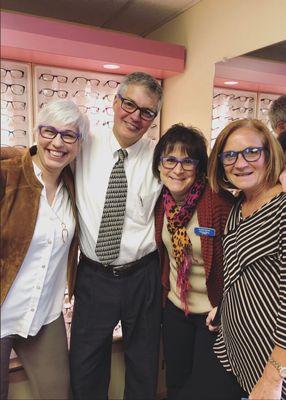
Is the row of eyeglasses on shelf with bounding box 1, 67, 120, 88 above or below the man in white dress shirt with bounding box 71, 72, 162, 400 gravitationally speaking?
above

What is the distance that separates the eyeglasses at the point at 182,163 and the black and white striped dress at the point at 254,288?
26 cm

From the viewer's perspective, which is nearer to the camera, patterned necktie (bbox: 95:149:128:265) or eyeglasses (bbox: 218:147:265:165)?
eyeglasses (bbox: 218:147:265:165)

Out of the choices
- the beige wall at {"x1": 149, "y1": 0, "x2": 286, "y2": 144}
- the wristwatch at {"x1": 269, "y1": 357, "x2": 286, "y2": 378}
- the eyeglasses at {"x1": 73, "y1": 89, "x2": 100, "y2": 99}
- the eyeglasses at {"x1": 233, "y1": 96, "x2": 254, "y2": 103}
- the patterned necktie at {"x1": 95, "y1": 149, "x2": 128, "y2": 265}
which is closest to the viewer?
the wristwatch at {"x1": 269, "y1": 357, "x2": 286, "y2": 378}

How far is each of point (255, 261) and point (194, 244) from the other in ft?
1.06

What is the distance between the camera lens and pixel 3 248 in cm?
120

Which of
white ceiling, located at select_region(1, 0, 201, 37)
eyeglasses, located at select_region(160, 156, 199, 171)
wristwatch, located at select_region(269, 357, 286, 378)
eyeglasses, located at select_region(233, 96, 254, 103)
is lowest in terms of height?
wristwatch, located at select_region(269, 357, 286, 378)

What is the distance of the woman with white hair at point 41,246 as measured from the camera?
1212mm

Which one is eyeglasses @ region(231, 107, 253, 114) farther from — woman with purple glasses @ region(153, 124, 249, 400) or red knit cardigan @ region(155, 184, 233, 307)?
red knit cardigan @ region(155, 184, 233, 307)

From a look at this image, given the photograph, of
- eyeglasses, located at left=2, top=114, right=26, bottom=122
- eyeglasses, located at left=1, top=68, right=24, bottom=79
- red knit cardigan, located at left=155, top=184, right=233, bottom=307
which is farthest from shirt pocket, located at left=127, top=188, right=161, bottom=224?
eyeglasses, located at left=1, top=68, right=24, bottom=79

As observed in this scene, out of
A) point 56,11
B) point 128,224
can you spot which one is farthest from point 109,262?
point 56,11

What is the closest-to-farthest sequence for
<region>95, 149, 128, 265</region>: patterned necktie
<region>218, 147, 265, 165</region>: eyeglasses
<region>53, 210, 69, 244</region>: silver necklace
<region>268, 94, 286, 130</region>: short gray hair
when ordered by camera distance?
1. <region>218, 147, 265, 165</region>: eyeglasses
2. <region>53, 210, 69, 244</region>: silver necklace
3. <region>95, 149, 128, 265</region>: patterned necktie
4. <region>268, 94, 286, 130</region>: short gray hair

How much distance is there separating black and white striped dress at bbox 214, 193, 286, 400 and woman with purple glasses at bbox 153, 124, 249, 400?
0.11 m

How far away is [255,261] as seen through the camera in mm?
1119

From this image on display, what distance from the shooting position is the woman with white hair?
1212 millimetres
